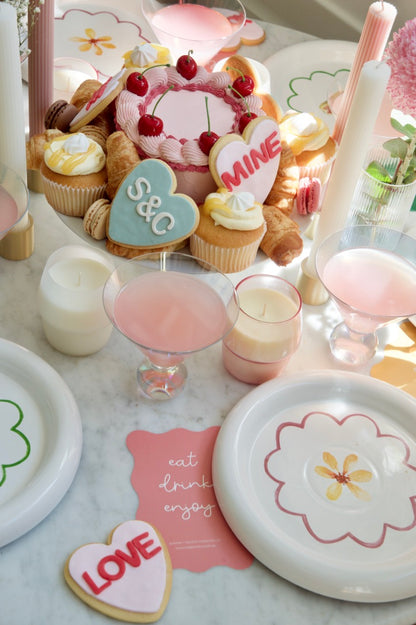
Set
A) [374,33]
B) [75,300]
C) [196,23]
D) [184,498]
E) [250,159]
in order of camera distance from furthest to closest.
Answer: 1. [196,23]
2. [374,33]
3. [250,159]
4. [75,300]
5. [184,498]

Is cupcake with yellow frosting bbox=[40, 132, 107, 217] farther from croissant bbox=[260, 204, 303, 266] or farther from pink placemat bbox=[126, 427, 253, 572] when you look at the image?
pink placemat bbox=[126, 427, 253, 572]

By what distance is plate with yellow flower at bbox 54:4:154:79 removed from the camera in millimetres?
1867

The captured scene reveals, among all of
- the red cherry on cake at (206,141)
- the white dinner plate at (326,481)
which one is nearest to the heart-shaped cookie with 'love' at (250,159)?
the red cherry on cake at (206,141)

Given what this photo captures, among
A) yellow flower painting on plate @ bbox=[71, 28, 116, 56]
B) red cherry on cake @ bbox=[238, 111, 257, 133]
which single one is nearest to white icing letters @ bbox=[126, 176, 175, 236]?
red cherry on cake @ bbox=[238, 111, 257, 133]

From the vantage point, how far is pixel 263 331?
1245 millimetres

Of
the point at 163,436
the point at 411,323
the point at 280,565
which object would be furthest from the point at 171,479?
the point at 411,323

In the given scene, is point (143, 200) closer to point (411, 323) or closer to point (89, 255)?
point (89, 255)

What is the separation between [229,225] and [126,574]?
23.0 inches

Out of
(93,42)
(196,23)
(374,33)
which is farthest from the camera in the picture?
(93,42)

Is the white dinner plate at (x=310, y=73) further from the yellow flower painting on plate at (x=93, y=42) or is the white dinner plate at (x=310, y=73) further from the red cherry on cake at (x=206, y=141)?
the red cherry on cake at (x=206, y=141)

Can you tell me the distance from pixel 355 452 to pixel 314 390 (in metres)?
0.12

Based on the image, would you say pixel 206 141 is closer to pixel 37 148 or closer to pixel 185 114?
pixel 185 114

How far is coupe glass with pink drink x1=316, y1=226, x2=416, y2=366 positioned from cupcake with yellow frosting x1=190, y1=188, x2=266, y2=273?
0.12 metres

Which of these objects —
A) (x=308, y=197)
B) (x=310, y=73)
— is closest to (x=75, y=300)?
(x=308, y=197)
